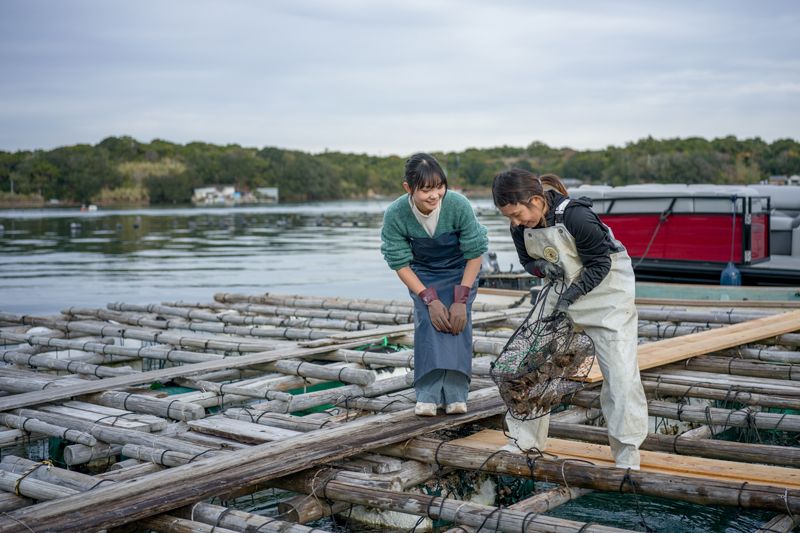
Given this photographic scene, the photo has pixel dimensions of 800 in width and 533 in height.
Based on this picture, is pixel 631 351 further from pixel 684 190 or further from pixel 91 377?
pixel 684 190

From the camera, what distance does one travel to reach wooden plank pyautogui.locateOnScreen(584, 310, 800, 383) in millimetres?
6425

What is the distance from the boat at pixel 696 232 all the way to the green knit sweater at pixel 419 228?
8108mm

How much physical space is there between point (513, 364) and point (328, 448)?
1080 millimetres

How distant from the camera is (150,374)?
6680 mm

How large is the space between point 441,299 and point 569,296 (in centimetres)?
97

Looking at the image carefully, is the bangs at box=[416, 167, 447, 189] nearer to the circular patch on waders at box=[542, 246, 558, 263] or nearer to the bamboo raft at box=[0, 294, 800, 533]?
the circular patch on waders at box=[542, 246, 558, 263]

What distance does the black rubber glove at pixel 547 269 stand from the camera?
417 centimetres

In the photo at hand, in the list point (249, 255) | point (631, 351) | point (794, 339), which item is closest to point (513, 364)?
point (631, 351)

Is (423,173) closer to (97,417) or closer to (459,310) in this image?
(459,310)

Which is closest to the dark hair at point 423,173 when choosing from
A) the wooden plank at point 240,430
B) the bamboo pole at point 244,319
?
the wooden plank at point 240,430

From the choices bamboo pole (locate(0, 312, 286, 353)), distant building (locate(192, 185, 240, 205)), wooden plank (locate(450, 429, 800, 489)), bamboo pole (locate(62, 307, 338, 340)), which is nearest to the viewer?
wooden plank (locate(450, 429, 800, 489))

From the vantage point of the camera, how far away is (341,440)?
455cm

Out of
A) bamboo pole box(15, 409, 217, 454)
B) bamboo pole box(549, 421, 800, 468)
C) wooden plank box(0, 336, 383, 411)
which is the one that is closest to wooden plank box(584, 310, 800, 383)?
bamboo pole box(549, 421, 800, 468)

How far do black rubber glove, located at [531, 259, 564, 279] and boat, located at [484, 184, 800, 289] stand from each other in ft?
27.7
